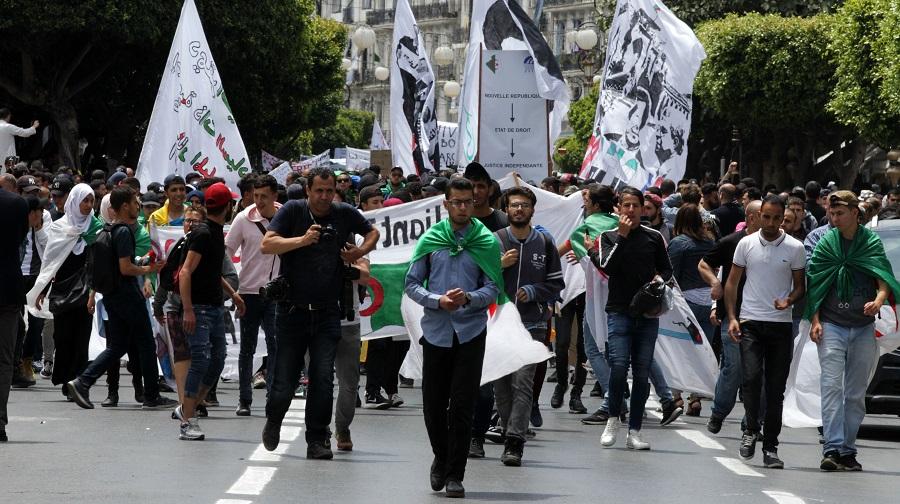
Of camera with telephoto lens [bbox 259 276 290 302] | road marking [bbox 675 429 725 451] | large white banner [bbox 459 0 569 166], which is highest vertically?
large white banner [bbox 459 0 569 166]

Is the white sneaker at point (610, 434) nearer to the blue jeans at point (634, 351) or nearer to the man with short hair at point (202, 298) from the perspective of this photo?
the blue jeans at point (634, 351)

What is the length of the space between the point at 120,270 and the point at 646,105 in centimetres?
897

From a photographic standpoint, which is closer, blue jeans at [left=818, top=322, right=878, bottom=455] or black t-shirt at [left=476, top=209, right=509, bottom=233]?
blue jeans at [left=818, top=322, right=878, bottom=455]

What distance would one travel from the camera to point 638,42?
21.9 metres

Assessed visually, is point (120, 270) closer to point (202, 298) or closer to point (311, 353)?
point (202, 298)

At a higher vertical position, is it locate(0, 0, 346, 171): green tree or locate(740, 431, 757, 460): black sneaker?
locate(0, 0, 346, 171): green tree

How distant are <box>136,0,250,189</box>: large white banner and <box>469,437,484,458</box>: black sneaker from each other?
10064 millimetres

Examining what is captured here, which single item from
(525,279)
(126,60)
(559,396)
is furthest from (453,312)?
(126,60)

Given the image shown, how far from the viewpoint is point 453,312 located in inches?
391

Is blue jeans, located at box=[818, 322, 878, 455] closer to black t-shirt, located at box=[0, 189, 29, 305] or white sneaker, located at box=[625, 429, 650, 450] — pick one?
white sneaker, located at box=[625, 429, 650, 450]

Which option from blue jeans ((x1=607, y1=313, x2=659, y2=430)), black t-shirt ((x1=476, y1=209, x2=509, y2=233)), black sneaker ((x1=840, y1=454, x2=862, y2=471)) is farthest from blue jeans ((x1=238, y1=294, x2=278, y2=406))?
black sneaker ((x1=840, y1=454, x2=862, y2=471))

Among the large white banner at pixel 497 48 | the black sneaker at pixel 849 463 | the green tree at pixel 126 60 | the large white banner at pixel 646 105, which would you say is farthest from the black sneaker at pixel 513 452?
the green tree at pixel 126 60

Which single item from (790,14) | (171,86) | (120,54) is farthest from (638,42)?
(790,14)

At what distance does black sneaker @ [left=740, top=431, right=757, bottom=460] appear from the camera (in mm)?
11836
